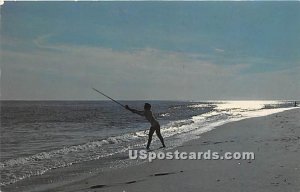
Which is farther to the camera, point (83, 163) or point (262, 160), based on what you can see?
point (83, 163)

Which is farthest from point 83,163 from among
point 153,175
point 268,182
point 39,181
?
point 268,182

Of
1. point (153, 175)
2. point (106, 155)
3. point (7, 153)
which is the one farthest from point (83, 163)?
point (7, 153)

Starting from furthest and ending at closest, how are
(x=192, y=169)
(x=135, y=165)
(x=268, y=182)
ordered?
(x=135, y=165) < (x=192, y=169) < (x=268, y=182)

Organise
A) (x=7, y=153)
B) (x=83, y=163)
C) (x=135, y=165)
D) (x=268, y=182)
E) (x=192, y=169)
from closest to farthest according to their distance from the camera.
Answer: (x=268, y=182) → (x=192, y=169) → (x=135, y=165) → (x=83, y=163) → (x=7, y=153)

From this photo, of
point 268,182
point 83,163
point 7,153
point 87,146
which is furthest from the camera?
point 87,146

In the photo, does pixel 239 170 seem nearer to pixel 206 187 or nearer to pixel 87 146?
pixel 206 187

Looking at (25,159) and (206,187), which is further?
(25,159)

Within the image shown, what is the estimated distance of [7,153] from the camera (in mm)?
16484

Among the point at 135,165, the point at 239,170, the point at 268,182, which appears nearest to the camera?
the point at 268,182

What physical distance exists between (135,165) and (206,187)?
4.16 m

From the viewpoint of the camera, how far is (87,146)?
59.7 ft

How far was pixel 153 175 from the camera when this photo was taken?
31.2 feet

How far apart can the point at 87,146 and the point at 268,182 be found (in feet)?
38.6

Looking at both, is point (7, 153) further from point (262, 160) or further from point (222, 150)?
point (262, 160)
